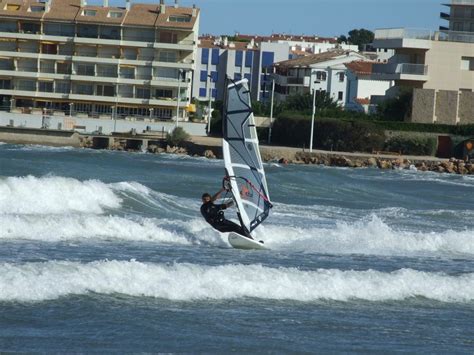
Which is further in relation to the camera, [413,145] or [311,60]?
[311,60]

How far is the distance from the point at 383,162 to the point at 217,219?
39.5 metres

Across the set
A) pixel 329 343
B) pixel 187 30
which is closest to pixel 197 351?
pixel 329 343

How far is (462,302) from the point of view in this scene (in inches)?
679

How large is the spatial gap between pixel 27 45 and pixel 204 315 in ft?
215

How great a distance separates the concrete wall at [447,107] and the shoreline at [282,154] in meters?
6.19

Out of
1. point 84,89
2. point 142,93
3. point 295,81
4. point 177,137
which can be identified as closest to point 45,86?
point 84,89

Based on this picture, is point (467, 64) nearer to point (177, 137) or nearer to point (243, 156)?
point (177, 137)

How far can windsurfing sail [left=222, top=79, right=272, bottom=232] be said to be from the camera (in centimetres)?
2139

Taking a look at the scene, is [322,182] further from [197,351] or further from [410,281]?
[197,351]

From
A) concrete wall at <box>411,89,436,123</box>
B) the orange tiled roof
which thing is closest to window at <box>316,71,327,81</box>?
the orange tiled roof

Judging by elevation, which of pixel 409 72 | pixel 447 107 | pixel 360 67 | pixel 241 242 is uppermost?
pixel 360 67

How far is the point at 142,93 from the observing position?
7781 centimetres

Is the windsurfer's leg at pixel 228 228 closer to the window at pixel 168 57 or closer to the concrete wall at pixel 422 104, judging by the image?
the concrete wall at pixel 422 104

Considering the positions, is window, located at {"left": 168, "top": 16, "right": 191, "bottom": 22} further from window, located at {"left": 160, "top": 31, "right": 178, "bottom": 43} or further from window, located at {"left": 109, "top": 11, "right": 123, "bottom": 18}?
window, located at {"left": 109, "top": 11, "right": 123, "bottom": 18}
